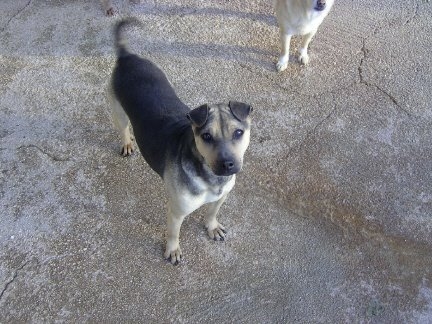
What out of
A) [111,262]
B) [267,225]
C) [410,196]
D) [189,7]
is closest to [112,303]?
[111,262]

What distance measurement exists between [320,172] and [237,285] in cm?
163

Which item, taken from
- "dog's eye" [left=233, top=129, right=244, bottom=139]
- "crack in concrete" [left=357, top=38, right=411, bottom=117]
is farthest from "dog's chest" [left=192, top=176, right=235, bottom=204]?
"crack in concrete" [left=357, top=38, right=411, bottom=117]

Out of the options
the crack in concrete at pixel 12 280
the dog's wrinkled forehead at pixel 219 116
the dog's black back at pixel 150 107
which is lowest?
the crack in concrete at pixel 12 280

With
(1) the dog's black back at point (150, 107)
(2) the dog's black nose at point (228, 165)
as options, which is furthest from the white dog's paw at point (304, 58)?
(2) the dog's black nose at point (228, 165)

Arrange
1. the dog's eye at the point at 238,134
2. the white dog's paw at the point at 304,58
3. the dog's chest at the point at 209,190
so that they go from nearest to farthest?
the dog's eye at the point at 238,134
the dog's chest at the point at 209,190
the white dog's paw at the point at 304,58

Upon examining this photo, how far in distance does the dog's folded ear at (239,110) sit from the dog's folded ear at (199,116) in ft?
0.66

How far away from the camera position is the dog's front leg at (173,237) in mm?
3765

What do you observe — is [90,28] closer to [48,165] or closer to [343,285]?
[48,165]

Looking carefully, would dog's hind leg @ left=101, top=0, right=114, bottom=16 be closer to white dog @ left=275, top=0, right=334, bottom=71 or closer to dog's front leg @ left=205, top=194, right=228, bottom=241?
white dog @ left=275, top=0, right=334, bottom=71

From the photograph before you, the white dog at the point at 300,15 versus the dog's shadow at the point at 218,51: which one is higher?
the white dog at the point at 300,15

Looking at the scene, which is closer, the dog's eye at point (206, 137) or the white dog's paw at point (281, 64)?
the dog's eye at point (206, 137)

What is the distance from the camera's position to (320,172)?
4.85 metres

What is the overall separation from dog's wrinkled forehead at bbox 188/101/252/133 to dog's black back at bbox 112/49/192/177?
36 centimetres

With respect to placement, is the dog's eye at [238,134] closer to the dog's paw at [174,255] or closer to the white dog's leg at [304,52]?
the dog's paw at [174,255]
